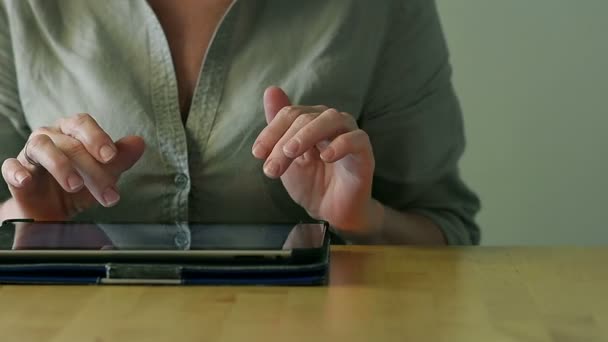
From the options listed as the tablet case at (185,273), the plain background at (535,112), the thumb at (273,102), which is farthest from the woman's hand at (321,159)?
the plain background at (535,112)

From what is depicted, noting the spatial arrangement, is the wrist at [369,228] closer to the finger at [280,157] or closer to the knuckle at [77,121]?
the finger at [280,157]

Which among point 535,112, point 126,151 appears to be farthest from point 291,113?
point 535,112

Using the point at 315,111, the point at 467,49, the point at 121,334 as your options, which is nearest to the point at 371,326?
the point at 121,334

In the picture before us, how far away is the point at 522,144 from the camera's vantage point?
1465mm

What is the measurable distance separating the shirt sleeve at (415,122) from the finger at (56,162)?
0.37 meters

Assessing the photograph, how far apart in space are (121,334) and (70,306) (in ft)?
0.21

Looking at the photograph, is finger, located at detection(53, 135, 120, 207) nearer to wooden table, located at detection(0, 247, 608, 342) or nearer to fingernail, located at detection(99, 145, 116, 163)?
fingernail, located at detection(99, 145, 116, 163)

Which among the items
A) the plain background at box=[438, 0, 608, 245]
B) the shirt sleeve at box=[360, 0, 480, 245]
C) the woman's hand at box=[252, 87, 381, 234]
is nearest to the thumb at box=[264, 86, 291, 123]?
the woman's hand at box=[252, 87, 381, 234]

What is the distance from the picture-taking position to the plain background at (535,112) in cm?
142

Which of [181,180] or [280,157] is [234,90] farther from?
[280,157]

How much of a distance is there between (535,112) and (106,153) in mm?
872

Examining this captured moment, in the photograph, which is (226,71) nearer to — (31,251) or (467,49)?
(31,251)

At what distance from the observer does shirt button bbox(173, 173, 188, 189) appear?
91 centimetres

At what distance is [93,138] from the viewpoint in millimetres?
744
